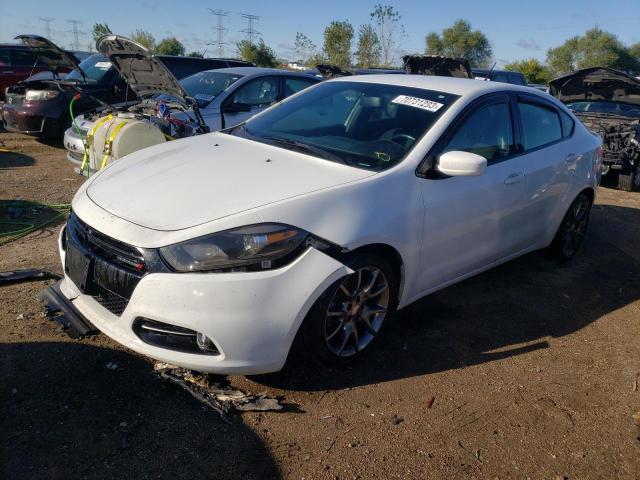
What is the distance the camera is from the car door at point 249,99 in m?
7.51

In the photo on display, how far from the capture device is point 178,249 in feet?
8.42

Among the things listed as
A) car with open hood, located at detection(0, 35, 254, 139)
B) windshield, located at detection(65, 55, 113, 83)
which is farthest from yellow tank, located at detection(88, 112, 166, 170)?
windshield, located at detection(65, 55, 113, 83)

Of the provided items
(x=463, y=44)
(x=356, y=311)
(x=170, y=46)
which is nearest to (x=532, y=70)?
(x=463, y=44)

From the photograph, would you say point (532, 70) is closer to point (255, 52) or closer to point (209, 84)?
point (255, 52)

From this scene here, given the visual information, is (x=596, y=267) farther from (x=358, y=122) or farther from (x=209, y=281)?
(x=209, y=281)

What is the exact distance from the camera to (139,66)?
586 centimetres

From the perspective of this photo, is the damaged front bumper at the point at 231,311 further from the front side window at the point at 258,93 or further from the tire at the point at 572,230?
the front side window at the point at 258,93

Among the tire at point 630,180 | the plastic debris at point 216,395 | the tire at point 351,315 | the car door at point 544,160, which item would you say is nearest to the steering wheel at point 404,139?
the tire at point 351,315

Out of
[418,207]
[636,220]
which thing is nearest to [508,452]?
[418,207]

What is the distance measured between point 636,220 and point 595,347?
4270 mm

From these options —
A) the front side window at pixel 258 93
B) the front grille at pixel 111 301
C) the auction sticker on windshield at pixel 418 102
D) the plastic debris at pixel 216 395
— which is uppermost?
the auction sticker on windshield at pixel 418 102

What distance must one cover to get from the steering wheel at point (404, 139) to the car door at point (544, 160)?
1.19 meters

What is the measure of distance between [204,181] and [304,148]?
775 mm

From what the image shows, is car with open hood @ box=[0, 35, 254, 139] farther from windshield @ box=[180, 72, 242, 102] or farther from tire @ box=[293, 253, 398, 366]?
tire @ box=[293, 253, 398, 366]
